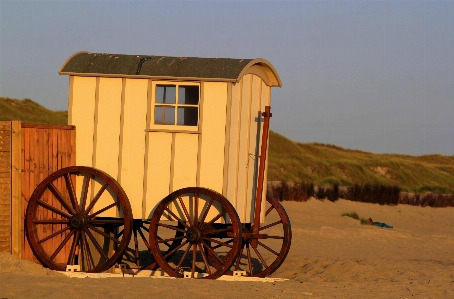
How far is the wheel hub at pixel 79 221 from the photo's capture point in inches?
592

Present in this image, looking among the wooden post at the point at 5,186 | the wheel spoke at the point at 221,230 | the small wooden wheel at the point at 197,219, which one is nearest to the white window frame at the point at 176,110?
the small wooden wheel at the point at 197,219

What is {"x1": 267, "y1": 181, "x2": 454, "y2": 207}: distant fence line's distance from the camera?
3609cm

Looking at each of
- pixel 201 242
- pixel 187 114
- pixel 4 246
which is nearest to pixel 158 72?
pixel 187 114

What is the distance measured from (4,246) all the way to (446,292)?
25.3ft

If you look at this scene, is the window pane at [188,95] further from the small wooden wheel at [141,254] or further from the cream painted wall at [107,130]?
the small wooden wheel at [141,254]

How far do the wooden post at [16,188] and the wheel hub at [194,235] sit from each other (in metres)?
3.03

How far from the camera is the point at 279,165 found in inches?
2271

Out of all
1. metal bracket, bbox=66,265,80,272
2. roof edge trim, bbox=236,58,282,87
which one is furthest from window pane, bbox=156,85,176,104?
metal bracket, bbox=66,265,80,272

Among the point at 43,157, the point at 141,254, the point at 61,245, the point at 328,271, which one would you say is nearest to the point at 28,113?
the point at 141,254

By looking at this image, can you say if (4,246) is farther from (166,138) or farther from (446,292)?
(446,292)

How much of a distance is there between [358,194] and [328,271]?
70.1 ft

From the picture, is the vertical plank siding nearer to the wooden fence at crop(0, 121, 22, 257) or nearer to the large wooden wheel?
the large wooden wheel

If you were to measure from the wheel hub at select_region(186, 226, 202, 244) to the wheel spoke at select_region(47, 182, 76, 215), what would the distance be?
2.17 meters

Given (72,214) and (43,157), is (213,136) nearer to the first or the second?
(72,214)
